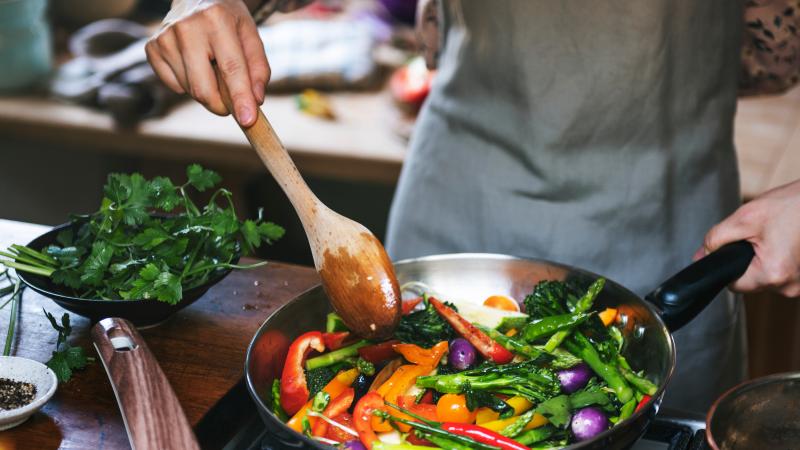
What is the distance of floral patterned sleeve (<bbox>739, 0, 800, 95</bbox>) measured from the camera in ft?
5.97

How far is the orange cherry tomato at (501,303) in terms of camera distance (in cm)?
137

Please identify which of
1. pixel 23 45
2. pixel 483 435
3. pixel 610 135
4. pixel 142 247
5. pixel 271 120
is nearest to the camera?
pixel 483 435

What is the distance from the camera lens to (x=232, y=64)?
1.31 m

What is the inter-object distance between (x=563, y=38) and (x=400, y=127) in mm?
1142

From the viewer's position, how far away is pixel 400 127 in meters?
2.82

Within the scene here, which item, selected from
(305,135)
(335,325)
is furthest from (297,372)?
(305,135)

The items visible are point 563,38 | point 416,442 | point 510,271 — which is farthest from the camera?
point 563,38

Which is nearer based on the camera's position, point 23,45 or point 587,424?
point 587,424

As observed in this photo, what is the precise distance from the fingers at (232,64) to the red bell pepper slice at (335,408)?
0.43m

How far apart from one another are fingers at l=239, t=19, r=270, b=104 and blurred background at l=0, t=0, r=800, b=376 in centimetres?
139

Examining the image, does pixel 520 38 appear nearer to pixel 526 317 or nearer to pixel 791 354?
pixel 526 317

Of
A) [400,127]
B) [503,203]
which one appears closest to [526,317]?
[503,203]

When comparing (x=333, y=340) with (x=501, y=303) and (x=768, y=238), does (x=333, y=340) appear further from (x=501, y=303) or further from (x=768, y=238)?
(x=768, y=238)

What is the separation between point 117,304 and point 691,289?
824mm
